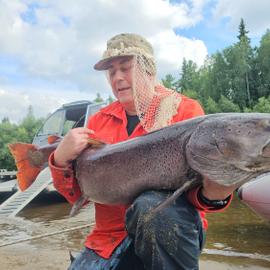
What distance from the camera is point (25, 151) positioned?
3.37 m

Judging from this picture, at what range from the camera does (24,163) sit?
3.38 metres

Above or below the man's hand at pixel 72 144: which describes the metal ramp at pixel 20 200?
below

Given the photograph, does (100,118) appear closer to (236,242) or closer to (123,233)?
(123,233)

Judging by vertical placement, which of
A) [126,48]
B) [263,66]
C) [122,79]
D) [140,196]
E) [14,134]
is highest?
[263,66]

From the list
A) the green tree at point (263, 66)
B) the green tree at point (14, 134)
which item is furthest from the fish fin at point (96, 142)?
the green tree at point (263, 66)

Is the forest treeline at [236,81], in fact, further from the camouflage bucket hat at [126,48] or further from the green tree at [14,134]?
the camouflage bucket hat at [126,48]

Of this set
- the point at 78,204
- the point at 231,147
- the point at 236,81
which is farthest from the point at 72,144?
the point at 236,81

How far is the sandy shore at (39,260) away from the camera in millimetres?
5139

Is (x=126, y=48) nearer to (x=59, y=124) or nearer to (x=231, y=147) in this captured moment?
(x=231, y=147)

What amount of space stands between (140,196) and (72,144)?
68cm

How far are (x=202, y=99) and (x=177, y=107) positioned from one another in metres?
47.6

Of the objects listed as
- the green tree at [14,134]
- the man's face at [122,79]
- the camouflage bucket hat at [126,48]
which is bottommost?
the green tree at [14,134]

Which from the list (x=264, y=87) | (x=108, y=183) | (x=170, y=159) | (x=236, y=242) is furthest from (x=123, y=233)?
(x=264, y=87)

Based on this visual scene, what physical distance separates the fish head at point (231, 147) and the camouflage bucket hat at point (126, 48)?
1110mm
